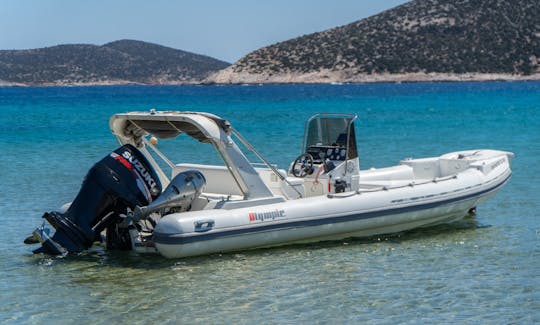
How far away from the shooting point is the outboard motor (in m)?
10.7

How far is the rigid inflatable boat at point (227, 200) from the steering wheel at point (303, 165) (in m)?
0.01

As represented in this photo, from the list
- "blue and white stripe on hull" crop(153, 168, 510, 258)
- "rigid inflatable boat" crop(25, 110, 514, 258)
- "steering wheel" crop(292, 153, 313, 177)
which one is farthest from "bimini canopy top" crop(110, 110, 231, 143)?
"steering wheel" crop(292, 153, 313, 177)

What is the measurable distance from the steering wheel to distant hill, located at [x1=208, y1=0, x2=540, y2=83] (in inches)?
4542

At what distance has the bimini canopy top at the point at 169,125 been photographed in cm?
1089

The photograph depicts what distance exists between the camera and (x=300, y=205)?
11398 millimetres

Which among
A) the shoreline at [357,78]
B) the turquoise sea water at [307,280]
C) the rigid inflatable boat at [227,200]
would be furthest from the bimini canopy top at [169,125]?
the shoreline at [357,78]

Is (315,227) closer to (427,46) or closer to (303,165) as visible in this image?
(303,165)

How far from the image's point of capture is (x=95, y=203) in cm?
1077

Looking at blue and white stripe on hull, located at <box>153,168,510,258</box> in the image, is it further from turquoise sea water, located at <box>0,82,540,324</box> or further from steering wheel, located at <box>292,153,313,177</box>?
steering wheel, located at <box>292,153,313,177</box>

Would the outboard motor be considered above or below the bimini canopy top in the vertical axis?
below

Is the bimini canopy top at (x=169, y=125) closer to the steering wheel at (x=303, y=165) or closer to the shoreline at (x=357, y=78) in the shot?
the steering wheel at (x=303, y=165)

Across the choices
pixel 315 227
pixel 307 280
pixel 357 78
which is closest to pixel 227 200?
pixel 315 227

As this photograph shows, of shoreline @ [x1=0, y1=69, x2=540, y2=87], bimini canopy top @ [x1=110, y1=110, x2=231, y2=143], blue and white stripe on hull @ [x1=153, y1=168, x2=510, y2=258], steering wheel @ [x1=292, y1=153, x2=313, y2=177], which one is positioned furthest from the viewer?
shoreline @ [x1=0, y1=69, x2=540, y2=87]

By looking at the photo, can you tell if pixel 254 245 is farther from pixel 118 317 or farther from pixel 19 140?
pixel 19 140
